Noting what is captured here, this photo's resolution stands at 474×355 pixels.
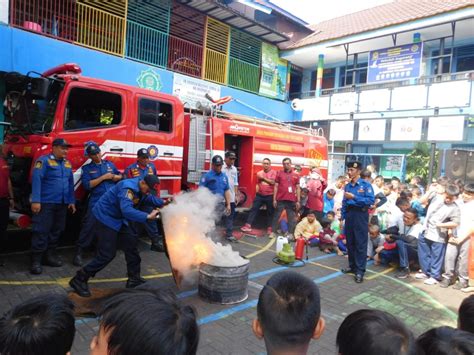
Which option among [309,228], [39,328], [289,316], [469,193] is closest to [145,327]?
[39,328]

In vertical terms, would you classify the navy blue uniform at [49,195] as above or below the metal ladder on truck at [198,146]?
below

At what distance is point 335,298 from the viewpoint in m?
5.12

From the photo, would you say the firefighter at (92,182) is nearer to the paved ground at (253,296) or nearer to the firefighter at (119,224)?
the paved ground at (253,296)

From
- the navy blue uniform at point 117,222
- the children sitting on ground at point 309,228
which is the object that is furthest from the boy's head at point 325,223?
the navy blue uniform at point 117,222

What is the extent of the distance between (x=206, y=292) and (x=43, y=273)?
2.43 meters

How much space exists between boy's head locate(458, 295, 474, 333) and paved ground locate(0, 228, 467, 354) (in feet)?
6.48

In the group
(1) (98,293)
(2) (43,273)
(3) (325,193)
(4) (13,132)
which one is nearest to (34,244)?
(2) (43,273)

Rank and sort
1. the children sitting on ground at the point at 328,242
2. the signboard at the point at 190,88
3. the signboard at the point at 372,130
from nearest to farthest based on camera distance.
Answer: the children sitting on ground at the point at 328,242 → the signboard at the point at 190,88 → the signboard at the point at 372,130

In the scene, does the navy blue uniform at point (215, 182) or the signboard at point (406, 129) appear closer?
the navy blue uniform at point (215, 182)

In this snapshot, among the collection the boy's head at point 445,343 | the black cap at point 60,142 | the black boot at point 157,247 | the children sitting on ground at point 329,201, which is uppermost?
the black cap at point 60,142

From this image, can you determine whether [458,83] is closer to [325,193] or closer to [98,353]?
[325,193]

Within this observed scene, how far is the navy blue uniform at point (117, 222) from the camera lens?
171 inches

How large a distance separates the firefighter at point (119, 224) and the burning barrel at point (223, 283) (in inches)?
36.0

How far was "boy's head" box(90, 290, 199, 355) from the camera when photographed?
1116mm
